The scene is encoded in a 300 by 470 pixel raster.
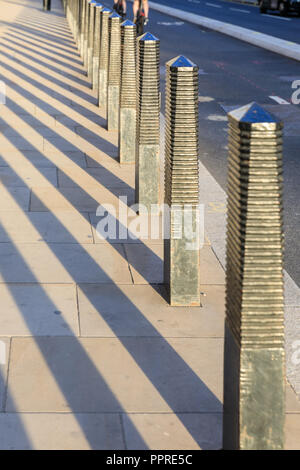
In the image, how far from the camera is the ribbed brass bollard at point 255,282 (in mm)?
3461

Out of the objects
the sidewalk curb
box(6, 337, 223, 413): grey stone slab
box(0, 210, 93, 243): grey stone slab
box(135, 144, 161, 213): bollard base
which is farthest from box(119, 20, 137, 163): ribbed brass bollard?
the sidewalk curb

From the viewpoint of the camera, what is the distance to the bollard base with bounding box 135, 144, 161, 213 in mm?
7929

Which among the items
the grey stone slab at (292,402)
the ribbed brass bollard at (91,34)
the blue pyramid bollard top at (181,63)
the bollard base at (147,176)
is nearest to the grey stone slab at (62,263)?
the bollard base at (147,176)

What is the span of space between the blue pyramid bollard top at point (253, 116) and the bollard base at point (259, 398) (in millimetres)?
934

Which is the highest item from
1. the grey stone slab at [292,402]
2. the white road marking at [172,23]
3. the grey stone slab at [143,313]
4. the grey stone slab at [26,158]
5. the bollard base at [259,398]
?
the bollard base at [259,398]

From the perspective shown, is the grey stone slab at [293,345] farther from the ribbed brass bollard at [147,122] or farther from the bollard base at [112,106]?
the bollard base at [112,106]

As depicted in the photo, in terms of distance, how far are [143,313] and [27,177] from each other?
13.1 feet

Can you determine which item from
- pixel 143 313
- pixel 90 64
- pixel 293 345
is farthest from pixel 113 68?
pixel 293 345

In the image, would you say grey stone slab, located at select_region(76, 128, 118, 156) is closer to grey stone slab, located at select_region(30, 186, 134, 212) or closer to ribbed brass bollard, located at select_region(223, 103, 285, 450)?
grey stone slab, located at select_region(30, 186, 134, 212)

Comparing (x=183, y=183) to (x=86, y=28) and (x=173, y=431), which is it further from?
(x=86, y=28)

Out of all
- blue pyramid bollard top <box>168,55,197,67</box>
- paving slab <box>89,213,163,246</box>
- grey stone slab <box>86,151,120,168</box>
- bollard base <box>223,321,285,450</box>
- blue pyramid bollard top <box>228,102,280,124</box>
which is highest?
blue pyramid bollard top <box>228,102,280,124</box>

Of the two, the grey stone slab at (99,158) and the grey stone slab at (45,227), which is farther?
the grey stone slab at (99,158)

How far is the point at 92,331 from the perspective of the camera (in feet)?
17.8
